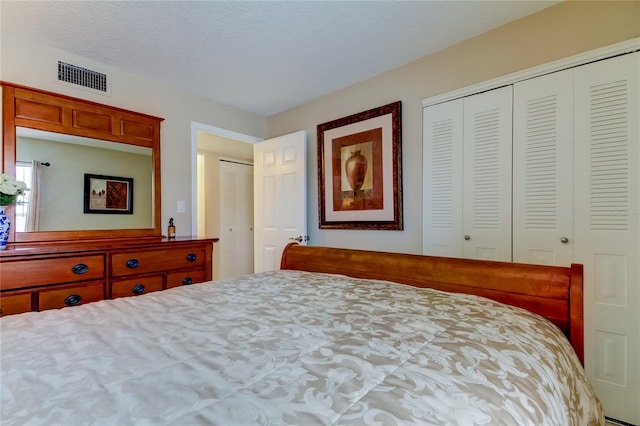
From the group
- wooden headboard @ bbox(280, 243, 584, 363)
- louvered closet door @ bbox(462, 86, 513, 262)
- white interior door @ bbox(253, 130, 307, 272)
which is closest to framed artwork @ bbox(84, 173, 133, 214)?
white interior door @ bbox(253, 130, 307, 272)

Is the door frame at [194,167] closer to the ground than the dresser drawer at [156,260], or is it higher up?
higher up

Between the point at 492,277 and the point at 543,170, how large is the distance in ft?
3.38

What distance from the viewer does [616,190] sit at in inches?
67.4

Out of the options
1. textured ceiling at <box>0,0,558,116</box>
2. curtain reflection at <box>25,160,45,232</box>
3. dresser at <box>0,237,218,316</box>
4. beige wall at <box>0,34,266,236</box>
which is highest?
textured ceiling at <box>0,0,558,116</box>

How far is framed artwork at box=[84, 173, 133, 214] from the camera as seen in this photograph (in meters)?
2.52

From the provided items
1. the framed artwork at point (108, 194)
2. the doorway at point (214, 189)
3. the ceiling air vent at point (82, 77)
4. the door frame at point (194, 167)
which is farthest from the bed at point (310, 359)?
the doorway at point (214, 189)

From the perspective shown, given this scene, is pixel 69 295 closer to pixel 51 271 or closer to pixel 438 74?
pixel 51 271

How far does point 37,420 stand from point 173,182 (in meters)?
2.79

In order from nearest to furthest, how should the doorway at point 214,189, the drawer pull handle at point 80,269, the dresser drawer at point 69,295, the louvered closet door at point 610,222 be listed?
the louvered closet door at point 610,222 < the dresser drawer at point 69,295 < the drawer pull handle at point 80,269 < the doorway at point 214,189

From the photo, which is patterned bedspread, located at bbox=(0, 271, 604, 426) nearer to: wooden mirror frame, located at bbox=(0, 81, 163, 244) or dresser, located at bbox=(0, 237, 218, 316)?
dresser, located at bbox=(0, 237, 218, 316)

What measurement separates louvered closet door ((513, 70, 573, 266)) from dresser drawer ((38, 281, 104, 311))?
276cm

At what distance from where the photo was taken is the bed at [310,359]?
20.7 inches

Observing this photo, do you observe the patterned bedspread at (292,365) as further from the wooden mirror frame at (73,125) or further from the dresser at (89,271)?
the wooden mirror frame at (73,125)

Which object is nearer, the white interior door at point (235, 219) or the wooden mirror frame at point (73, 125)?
the wooden mirror frame at point (73, 125)
